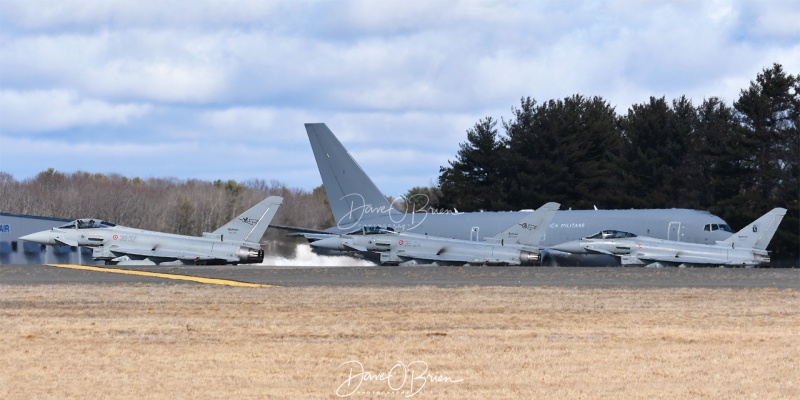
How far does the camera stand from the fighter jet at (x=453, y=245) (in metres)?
41.2

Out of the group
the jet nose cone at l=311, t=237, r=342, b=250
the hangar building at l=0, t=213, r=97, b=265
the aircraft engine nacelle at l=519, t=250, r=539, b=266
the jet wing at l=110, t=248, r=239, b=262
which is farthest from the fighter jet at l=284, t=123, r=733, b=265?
the hangar building at l=0, t=213, r=97, b=265

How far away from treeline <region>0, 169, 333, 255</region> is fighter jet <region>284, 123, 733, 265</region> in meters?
20.1

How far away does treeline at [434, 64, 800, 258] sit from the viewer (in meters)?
58.7

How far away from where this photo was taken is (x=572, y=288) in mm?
26672

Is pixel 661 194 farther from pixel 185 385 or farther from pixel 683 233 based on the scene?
pixel 185 385

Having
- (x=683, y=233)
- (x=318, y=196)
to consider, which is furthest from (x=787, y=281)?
(x=318, y=196)

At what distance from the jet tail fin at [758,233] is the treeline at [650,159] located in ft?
49.5

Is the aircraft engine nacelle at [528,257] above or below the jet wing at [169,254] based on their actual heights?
above

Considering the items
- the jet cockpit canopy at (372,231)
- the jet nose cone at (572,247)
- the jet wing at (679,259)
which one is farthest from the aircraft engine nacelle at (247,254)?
the jet wing at (679,259)

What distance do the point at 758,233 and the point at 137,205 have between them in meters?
51.2

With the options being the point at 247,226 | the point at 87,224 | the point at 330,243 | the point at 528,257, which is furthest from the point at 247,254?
the point at 528,257

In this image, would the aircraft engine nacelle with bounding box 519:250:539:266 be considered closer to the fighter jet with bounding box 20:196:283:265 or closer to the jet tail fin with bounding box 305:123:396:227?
the fighter jet with bounding box 20:196:283:265
